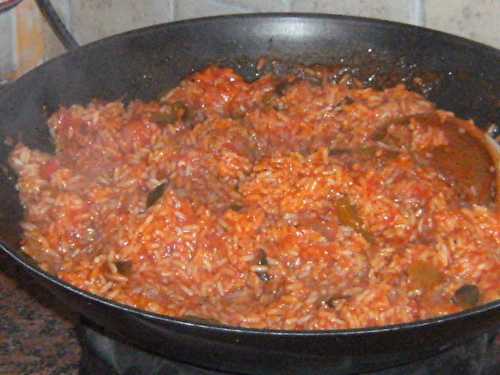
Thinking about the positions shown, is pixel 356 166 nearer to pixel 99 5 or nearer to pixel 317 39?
pixel 317 39

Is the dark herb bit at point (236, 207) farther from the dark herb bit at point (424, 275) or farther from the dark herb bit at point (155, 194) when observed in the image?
the dark herb bit at point (424, 275)

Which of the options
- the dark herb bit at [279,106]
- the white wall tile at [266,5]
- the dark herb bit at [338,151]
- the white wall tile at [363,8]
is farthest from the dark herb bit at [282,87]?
the white wall tile at [266,5]

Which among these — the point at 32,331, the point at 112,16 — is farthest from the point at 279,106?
the point at 112,16

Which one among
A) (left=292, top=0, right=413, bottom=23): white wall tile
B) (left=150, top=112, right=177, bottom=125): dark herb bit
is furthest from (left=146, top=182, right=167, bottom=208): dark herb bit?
(left=292, top=0, right=413, bottom=23): white wall tile

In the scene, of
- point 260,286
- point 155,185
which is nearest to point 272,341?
point 260,286

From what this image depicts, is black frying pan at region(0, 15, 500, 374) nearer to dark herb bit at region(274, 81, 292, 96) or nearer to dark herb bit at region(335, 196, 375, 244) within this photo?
dark herb bit at region(274, 81, 292, 96)

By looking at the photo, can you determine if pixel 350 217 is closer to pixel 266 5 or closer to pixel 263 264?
pixel 263 264
